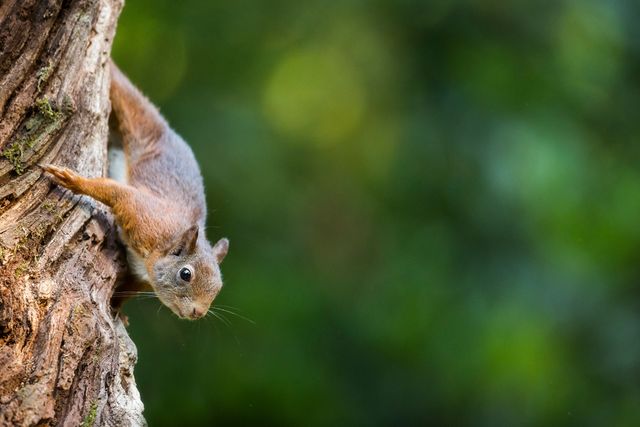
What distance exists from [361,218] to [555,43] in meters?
2.28

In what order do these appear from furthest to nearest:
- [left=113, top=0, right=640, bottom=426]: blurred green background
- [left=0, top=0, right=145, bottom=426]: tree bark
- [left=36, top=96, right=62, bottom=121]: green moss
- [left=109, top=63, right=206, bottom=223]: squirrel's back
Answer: [left=113, top=0, right=640, bottom=426]: blurred green background
[left=109, top=63, right=206, bottom=223]: squirrel's back
[left=36, top=96, right=62, bottom=121]: green moss
[left=0, top=0, right=145, bottom=426]: tree bark

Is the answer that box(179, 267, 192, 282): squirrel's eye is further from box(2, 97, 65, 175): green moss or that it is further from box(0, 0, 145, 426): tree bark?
box(2, 97, 65, 175): green moss

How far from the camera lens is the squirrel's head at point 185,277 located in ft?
14.5

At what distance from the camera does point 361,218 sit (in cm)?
884

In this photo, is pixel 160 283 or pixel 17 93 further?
pixel 160 283

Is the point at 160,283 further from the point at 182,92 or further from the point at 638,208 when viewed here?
the point at 638,208

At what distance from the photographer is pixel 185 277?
14.5 feet

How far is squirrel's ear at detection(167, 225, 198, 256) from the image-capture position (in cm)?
442

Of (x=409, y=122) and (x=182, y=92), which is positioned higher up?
(x=409, y=122)

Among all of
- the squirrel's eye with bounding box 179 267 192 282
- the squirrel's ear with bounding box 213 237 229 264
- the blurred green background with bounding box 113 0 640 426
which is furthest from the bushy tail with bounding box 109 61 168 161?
the blurred green background with bounding box 113 0 640 426

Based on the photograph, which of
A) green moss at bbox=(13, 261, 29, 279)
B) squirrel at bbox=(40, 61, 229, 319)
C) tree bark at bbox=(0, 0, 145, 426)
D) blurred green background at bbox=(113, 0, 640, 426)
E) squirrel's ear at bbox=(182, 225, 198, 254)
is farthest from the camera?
blurred green background at bbox=(113, 0, 640, 426)

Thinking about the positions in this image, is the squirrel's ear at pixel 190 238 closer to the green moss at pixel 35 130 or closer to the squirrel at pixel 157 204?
the squirrel at pixel 157 204

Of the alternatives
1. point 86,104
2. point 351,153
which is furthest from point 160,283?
point 351,153

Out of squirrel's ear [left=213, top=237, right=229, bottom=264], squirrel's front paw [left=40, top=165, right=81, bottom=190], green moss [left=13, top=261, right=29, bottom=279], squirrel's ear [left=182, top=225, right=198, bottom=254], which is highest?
squirrel's front paw [left=40, top=165, right=81, bottom=190]
